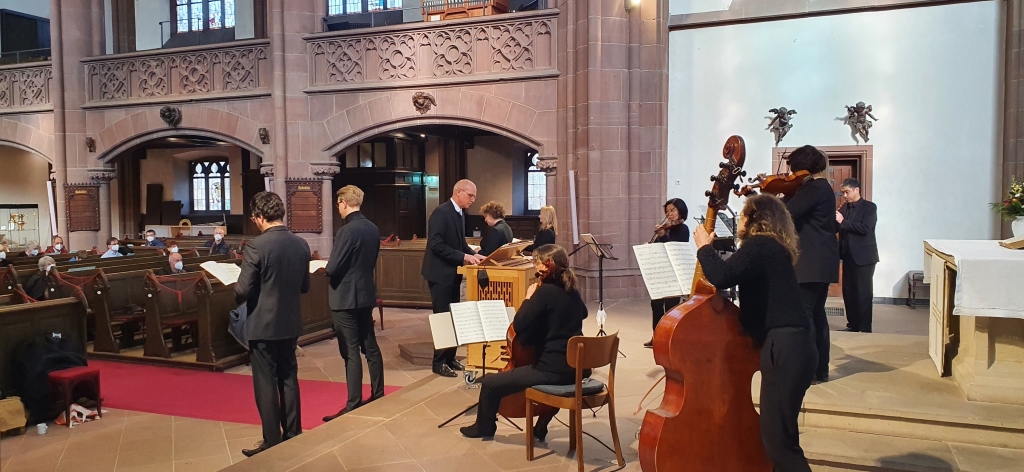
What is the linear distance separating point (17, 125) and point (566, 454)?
1563cm

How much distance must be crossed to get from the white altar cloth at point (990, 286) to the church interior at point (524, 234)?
17 mm

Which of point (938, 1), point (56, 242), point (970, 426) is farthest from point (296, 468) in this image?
point (56, 242)

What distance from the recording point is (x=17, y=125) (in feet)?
47.8

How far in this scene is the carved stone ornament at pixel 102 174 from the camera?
1398 cm

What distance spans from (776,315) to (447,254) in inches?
130

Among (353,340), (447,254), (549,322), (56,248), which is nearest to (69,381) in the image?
(353,340)

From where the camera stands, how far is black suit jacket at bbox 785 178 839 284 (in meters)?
4.12

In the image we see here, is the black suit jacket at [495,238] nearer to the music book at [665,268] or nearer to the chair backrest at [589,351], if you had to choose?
the music book at [665,268]

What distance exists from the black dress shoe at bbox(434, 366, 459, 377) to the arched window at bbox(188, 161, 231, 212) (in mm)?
15328

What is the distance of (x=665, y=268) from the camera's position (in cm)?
464

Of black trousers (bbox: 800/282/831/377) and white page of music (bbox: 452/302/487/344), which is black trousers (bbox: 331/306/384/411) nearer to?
white page of music (bbox: 452/302/487/344)

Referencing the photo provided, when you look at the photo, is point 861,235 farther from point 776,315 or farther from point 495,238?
point 776,315

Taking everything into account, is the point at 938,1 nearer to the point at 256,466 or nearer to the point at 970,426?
the point at 970,426

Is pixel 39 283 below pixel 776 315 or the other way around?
below
